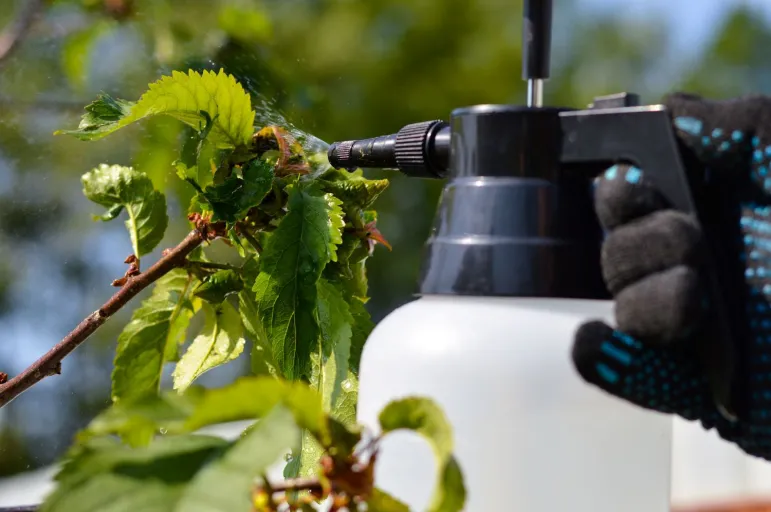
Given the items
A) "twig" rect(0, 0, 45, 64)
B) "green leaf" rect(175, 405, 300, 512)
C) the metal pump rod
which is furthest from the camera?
"twig" rect(0, 0, 45, 64)

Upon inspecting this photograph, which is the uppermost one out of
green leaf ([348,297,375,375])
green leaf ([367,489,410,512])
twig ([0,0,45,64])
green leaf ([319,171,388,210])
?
twig ([0,0,45,64])

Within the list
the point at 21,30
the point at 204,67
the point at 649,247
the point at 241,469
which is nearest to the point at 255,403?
the point at 241,469

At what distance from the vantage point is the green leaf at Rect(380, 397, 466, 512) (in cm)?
23

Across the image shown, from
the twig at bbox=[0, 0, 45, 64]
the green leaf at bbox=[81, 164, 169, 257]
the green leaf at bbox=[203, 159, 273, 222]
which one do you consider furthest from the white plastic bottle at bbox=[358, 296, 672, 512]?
the twig at bbox=[0, 0, 45, 64]

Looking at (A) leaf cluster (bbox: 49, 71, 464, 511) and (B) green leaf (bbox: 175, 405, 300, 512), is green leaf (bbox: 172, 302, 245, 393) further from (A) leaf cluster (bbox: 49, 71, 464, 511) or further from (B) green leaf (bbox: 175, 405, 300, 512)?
(B) green leaf (bbox: 175, 405, 300, 512)

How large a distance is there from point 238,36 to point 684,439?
196 centimetres

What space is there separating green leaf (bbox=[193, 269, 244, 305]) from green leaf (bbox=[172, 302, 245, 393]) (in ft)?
0.13

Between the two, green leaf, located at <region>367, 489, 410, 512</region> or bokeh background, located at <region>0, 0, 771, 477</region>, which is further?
bokeh background, located at <region>0, 0, 771, 477</region>

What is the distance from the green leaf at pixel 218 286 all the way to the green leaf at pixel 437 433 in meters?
0.19

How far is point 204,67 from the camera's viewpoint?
640 millimetres

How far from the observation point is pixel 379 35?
10.7 feet

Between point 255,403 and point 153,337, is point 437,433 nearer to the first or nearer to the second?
point 255,403

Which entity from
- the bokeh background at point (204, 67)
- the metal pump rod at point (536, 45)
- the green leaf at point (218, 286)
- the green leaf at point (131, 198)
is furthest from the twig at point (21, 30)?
the metal pump rod at point (536, 45)

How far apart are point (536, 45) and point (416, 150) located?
7cm
